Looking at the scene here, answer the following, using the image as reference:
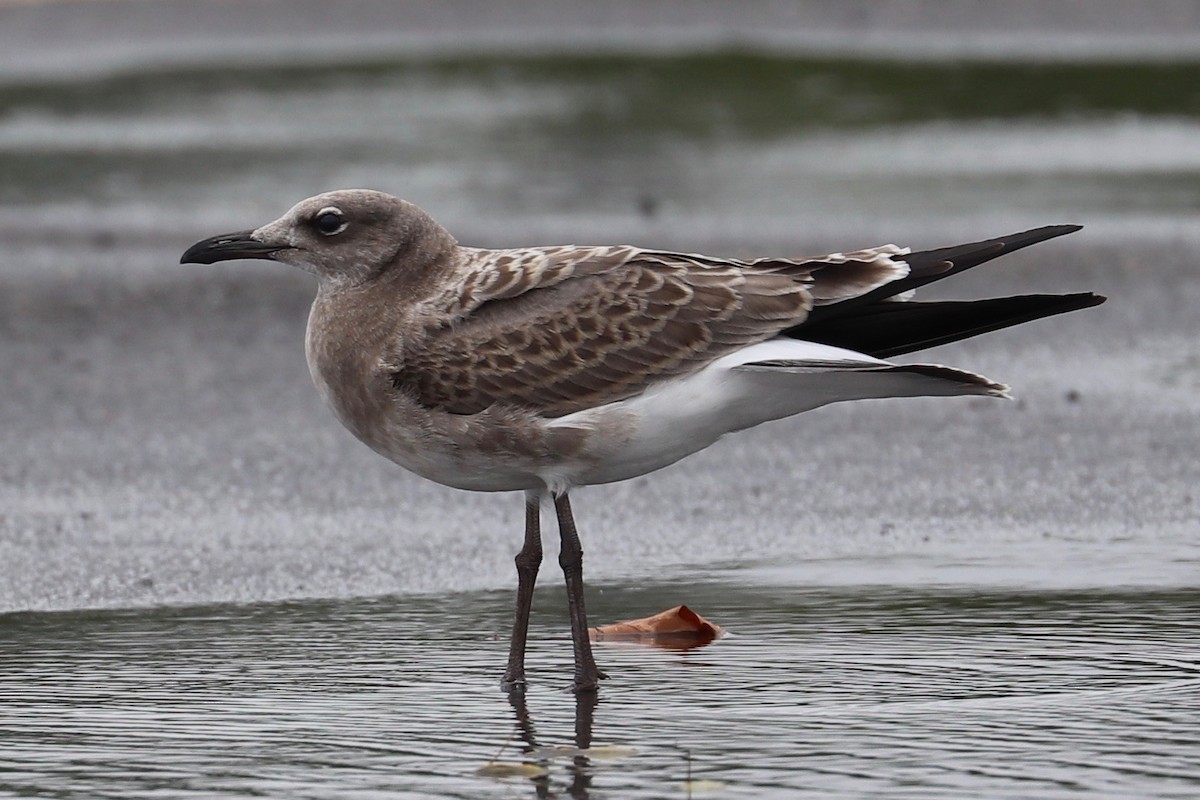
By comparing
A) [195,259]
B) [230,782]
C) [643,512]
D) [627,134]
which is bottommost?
[230,782]

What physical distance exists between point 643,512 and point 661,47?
→ 48.2 feet

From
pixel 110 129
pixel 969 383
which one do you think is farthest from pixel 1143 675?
pixel 110 129

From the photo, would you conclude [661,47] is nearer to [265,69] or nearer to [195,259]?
[265,69]

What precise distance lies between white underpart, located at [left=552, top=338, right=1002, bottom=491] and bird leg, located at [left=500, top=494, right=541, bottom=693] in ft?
0.84

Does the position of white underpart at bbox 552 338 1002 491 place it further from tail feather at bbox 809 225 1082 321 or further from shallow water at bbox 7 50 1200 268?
shallow water at bbox 7 50 1200 268

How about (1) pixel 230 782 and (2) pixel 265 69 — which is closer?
(1) pixel 230 782

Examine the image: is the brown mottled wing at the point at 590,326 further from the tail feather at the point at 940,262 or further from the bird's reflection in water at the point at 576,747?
the bird's reflection in water at the point at 576,747

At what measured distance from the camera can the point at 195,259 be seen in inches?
242

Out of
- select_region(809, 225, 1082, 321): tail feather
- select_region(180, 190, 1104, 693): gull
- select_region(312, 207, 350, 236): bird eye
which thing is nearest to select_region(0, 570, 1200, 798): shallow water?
select_region(180, 190, 1104, 693): gull

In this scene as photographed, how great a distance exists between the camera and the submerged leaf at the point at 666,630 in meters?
6.23

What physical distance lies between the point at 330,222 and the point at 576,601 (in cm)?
135

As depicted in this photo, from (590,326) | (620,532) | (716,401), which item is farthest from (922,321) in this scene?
(620,532)

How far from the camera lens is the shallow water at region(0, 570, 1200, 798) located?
4.89 meters

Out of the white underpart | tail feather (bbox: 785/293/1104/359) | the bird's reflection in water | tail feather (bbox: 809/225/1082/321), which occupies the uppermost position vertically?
tail feather (bbox: 809/225/1082/321)
